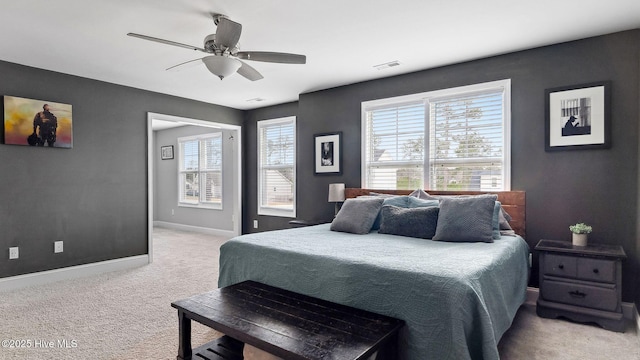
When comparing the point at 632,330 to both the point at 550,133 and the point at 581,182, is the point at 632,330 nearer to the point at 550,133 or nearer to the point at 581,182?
the point at 581,182

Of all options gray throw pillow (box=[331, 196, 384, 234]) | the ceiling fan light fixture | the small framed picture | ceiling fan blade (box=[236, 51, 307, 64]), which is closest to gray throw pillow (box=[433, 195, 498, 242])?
gray throw pillow (box=[331, 196, 384, 234])

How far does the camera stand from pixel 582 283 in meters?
2.78

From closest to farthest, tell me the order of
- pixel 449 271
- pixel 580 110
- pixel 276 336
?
pixel 276 336, pixel 449 271, pixel 580 110

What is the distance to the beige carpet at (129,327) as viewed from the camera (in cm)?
233

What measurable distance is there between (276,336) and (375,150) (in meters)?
3.19

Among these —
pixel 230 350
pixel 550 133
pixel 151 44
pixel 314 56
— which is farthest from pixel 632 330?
pixel 151 44

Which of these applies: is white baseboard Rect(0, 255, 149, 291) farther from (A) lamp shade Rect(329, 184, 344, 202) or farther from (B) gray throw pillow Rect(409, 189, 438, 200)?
(B) gray throw pillow Rect(409, 189, 438, 200)

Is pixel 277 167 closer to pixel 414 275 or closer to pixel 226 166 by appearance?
pixel 226 166

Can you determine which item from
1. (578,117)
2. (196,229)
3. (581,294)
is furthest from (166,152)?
(581,294)

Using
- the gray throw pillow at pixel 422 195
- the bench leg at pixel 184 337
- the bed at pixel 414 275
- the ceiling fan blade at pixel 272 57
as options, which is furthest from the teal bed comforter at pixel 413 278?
the ceiling fan blade at pixel 272 57

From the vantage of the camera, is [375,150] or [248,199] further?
[248,199]

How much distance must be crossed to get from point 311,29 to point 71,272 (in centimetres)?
394

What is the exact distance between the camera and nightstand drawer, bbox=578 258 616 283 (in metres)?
2.67

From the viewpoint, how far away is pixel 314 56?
3641 mm
